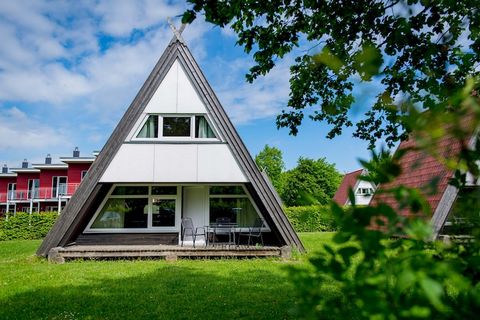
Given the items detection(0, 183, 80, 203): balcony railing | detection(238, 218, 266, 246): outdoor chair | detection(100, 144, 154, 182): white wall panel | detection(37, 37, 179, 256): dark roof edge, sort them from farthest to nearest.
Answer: detection(0, 183, 80, 203): balcony railing, detection(238, 218, 266, 246): outdoor chair, detection(100, 144, 154, 182): white wall panel, detection(37, 37, 179, 256): dark roof edge

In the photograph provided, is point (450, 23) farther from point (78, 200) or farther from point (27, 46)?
point (27, 46)

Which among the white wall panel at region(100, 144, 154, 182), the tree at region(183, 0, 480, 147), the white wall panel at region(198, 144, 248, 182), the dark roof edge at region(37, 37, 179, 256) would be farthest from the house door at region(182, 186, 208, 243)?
the tree at region(183, 0, 480, 147)

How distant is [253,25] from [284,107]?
1.76m

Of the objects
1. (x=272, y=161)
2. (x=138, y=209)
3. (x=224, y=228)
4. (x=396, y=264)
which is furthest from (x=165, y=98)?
(x=272, y=161)

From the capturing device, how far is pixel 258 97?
495 inches

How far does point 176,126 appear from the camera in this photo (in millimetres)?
12039

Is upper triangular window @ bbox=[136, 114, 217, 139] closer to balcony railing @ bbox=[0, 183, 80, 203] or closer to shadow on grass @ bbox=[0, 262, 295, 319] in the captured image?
shadow on grass @ bbox=[0, 262, 295, 319]

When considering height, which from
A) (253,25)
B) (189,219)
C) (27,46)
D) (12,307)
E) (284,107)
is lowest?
(12,307)

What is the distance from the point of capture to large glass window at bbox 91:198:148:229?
12688mm

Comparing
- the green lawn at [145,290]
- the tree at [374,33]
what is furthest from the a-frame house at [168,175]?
the tree at [374,33]

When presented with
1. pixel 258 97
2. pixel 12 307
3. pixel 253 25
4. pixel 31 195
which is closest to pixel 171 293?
pixel 12 307

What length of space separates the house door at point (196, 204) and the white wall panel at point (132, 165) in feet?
6.73

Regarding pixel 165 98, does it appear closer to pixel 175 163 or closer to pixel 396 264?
pixel 175 163

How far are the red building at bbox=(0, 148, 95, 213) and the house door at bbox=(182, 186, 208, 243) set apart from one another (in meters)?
22.4
